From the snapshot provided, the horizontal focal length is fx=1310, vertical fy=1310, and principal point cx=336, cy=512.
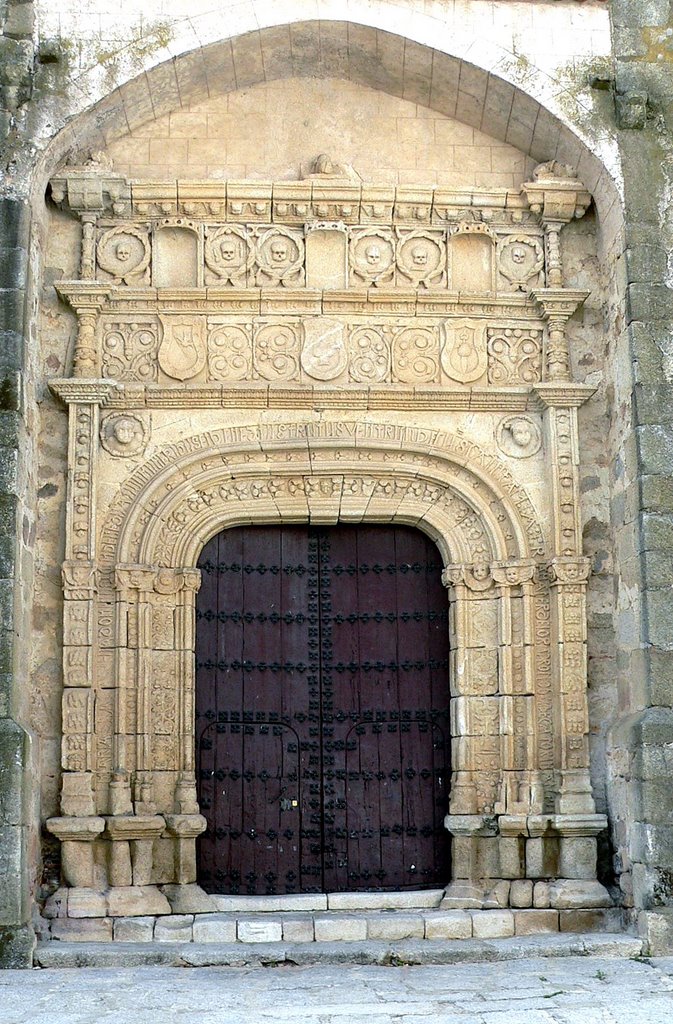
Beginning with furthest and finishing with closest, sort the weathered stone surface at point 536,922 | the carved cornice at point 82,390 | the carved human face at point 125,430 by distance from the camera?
the carved human face at point 125,430 → the carved cornice at point 82,390 → the weathered stone surface at point 536,922

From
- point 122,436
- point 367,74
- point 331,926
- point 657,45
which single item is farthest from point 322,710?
point 657,45

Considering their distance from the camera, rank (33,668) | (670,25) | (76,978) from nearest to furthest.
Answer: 1. (76,978)
2. (33,668)
3. (670,25)

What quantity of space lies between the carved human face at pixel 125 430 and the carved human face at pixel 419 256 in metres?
1.86

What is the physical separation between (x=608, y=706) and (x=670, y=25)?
3821 millimetres

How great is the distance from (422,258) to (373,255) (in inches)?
11.1

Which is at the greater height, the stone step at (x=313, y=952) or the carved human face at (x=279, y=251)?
the carved human face at (x=279, y=251)

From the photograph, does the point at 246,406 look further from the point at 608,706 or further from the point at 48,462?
the point at 608,706

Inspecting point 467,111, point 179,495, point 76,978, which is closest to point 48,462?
point 179,495

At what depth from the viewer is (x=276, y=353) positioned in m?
7.37

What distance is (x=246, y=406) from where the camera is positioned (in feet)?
23.9

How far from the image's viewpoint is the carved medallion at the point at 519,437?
736cm

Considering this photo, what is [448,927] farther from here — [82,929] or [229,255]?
[229,255]

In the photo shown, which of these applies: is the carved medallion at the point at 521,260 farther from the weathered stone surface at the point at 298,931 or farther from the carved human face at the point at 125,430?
the weathered stone surface at the point at 298,931

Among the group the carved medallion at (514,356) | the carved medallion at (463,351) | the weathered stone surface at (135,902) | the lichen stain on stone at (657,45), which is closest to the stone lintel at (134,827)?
the weathered stone surface at (135,902)
